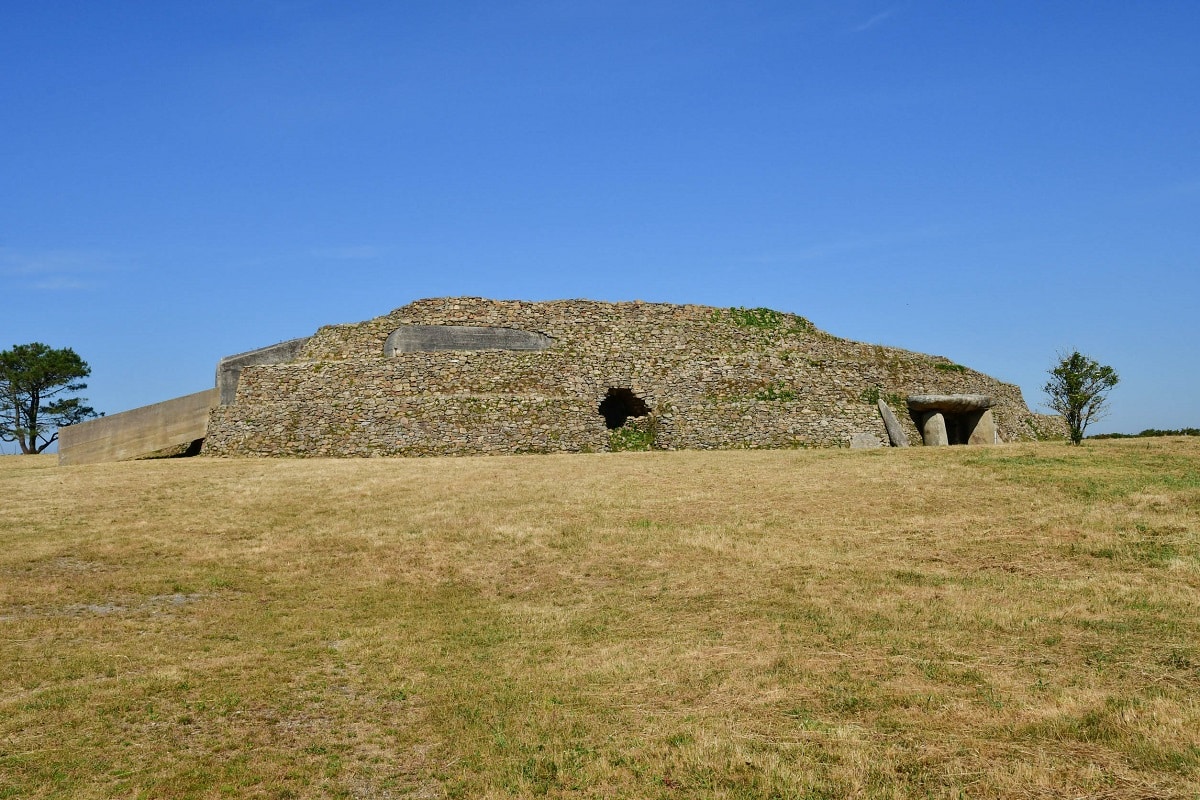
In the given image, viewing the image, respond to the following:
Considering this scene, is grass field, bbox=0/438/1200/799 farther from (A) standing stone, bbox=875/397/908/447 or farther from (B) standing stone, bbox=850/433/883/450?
(A) standing stone, bbox=875/397/908/447

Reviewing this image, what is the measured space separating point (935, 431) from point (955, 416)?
247cm

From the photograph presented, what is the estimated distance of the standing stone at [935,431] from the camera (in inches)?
1096

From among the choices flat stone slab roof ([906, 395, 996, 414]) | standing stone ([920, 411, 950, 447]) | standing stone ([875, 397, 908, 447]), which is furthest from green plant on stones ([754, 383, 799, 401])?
standing stone ([920, 411, 950, 447])

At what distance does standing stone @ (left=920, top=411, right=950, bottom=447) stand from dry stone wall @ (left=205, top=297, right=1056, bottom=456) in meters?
0.46

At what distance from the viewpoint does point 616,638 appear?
10.0 metres

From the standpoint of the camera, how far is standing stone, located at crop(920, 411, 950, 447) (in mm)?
27844

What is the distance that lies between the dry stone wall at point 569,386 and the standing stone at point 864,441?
24 centimetres

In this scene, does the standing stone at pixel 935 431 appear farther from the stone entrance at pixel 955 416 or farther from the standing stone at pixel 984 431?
the standing stone at pixel 984 431

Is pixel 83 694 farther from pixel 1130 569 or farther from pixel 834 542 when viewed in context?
pixel 1130 569

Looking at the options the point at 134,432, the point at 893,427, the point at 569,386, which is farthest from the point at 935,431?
the point at 134,432

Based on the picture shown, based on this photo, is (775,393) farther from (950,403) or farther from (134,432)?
(134,432)

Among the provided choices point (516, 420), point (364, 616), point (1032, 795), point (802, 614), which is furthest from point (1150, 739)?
point (516, 420)

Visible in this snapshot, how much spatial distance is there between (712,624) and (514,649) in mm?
2440

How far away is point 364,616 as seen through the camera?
11273 millimetres
